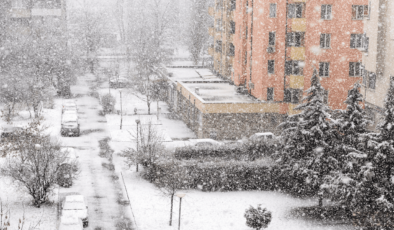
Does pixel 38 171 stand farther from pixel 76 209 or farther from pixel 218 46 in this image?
pixel 218 46

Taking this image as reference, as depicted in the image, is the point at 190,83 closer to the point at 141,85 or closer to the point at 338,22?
the point at 141,85

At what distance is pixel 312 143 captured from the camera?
24.9 m

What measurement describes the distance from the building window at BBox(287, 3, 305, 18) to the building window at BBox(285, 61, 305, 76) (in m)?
3.25

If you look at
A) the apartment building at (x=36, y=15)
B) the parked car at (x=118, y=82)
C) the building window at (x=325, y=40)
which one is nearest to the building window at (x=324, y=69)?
the building window at (x=325, y=40)

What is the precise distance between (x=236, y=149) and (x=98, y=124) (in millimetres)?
14016

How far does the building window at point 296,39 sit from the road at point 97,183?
1448 centimetres

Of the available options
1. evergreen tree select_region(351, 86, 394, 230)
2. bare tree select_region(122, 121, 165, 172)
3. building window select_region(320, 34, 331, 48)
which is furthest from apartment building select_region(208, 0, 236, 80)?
evergreen tree select_region(351, 86, 394, 230)

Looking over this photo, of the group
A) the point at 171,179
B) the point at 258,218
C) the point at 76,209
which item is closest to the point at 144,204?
the point at 171,179

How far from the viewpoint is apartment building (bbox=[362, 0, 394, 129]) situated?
28.6 meters

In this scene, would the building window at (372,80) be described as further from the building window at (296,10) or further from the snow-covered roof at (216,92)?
the snow-covered roof at (216,92)

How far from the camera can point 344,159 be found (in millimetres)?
24250

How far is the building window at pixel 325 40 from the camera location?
118 feet

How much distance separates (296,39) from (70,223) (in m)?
22.4

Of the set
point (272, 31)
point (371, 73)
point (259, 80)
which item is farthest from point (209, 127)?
point (371, 73)
